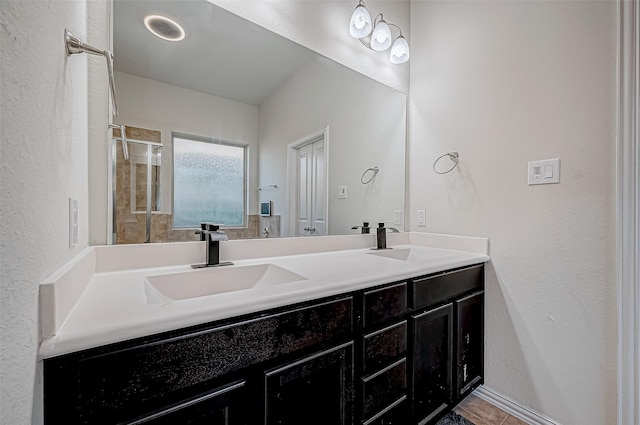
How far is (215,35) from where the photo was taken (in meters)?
1.27

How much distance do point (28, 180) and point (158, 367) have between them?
446 millimetres

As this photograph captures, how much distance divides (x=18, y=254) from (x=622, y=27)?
6.49 feet

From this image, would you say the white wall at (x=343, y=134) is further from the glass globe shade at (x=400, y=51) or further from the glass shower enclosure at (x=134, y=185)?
the glass shower enclosure at (x=134, y=185)

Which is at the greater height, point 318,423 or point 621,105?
point 621,105

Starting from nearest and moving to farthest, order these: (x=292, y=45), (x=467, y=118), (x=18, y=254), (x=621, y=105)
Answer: (x=18, y=254), (x=621, y=105), (x=292, y=45), (x=467, y=118)

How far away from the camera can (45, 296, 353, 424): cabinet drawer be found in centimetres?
54

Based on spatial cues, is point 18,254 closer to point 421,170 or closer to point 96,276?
point 96,276

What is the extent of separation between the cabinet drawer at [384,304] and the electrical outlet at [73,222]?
2.93 ft

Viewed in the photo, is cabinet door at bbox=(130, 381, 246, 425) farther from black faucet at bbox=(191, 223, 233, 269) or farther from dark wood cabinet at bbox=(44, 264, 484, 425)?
black faucet at bbox=(191, 223, 233, 269)

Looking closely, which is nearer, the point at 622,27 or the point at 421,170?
the point at 622,27

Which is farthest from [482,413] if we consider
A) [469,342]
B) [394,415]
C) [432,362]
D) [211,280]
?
[211,280]

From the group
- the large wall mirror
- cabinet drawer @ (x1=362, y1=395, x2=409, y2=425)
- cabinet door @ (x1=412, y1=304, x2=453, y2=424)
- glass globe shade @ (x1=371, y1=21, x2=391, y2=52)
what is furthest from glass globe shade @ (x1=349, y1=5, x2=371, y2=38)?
cabinet drawer @ (x1=362, y1=395, x2=409, y2=425)

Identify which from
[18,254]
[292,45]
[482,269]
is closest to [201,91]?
[292,45]

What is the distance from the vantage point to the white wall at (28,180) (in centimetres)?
39
